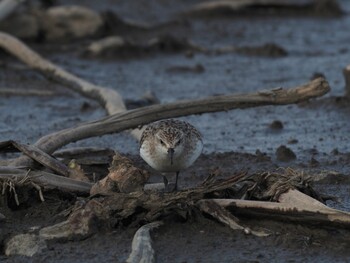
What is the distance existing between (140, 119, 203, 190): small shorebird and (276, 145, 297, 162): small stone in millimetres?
1761

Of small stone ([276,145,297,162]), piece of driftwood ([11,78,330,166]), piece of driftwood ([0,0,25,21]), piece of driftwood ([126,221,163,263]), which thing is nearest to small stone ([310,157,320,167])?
small stone ([276,145,297,162])

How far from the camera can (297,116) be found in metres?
11.1

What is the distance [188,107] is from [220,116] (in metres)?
2.48

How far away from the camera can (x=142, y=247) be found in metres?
6.11

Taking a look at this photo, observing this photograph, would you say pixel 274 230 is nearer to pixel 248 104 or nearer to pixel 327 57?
pixel 248 104

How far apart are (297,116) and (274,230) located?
477cm

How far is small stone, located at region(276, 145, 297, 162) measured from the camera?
29.7ft

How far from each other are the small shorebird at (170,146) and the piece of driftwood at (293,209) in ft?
2.38

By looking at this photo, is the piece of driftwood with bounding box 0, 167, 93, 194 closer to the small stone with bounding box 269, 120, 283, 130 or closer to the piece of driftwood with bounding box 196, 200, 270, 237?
the piece of driftwood with bounding box 196, 200, 270, 237

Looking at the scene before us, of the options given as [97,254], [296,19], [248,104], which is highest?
[296,19]

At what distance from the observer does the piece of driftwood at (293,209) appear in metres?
6.31

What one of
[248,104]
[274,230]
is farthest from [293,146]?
[274,230]

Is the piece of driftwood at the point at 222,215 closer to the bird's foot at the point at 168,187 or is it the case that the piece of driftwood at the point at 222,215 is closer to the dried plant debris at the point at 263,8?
the bird's foot at the point at 168,187

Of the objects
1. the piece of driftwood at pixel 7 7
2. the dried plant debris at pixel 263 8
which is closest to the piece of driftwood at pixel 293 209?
the piece of driftwood at pixel 7 7
